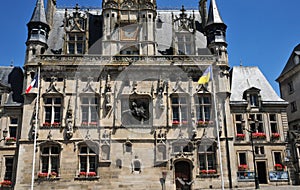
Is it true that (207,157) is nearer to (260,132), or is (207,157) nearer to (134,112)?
(260,132)

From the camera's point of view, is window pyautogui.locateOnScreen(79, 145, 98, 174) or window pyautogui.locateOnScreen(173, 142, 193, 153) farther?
window pyautogui.locateOnScreen(173, 142, 193, 153)

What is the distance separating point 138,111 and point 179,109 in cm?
377

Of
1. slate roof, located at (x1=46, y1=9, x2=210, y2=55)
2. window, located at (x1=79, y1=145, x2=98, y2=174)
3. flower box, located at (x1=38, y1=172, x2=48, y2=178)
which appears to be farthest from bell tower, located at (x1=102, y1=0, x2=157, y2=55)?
flower box, located at (x1=38, y1=172, x2=48, y2=178)

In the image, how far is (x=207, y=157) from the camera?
96.4 ft

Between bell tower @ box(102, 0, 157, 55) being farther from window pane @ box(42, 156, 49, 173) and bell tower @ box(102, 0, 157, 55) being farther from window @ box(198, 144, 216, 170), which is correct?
window pane @ box(42, 156, 49, 173)

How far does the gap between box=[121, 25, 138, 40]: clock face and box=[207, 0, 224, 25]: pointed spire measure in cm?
768

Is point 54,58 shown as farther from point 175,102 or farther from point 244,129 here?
point 244,129

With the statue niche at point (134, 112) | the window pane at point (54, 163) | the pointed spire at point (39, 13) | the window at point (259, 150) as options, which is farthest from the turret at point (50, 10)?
the window at point (259, 150)

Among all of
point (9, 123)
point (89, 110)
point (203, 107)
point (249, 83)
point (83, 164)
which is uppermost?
point (249, 83)

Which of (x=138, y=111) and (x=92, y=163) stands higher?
(x=138, y=111)

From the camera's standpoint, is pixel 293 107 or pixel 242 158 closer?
pixel 242 158

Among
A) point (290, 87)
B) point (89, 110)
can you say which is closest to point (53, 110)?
point (89, 110)

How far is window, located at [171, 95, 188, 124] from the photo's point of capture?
30016 mm

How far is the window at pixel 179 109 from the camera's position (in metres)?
30.0
